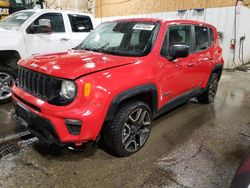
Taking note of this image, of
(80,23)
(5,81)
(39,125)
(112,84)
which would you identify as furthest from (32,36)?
(112,84)

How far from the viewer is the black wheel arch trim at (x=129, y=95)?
2.47 m

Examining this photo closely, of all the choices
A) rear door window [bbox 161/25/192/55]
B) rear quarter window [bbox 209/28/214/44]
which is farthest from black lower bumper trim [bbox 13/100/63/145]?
rear quarter window [bbox 209/28/214/44]

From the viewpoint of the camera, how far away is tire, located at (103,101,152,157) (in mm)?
2651

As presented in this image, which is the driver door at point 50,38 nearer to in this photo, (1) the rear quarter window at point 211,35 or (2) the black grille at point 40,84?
(2) the black grille at point 40,84

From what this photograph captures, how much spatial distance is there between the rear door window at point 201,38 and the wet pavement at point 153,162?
1.36 m

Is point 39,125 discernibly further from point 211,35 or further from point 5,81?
point 211,35

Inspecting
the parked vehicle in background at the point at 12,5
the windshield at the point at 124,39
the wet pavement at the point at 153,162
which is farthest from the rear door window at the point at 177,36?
the parked vehicle in background at the point at 12,5

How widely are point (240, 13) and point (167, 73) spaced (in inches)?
302

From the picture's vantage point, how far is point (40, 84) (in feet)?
8.32

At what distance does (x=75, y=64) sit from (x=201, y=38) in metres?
2.68

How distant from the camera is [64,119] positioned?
2.30m

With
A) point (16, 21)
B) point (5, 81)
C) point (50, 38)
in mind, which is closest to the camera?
point (5, 81)

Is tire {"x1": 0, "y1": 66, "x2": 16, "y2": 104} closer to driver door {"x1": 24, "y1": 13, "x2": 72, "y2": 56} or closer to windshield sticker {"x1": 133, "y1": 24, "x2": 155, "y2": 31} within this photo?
driver door {"x1": 24, "y1": 13, "x2": 72, "y2": 56}

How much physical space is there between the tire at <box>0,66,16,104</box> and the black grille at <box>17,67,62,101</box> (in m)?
1.73
